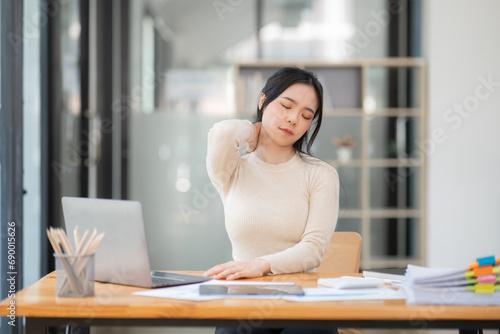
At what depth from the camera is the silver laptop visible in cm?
143

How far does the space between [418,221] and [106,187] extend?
253 centimetres

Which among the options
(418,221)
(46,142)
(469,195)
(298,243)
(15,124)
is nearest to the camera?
(298,243)

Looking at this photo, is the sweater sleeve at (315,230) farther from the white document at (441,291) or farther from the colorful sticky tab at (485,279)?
the colorful sticky tab at (485,279)

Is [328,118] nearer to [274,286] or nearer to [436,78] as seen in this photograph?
[436,78]

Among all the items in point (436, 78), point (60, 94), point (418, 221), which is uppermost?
point (436, 78)

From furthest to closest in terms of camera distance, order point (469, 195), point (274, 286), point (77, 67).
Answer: point (469, 195)
point (77, 67)
point (274, 286)

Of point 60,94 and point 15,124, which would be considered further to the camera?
point 60,94

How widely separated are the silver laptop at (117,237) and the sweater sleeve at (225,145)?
515 millimetres

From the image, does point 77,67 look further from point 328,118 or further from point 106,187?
point 328,118

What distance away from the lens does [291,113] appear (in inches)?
80.1

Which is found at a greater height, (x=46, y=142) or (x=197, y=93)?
(x=197, y=93)

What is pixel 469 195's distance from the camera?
4605 millimetres

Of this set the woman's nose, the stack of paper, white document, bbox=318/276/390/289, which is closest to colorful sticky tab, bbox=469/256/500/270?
the stack of paper

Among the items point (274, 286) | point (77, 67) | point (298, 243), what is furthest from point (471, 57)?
point (274, 286)
